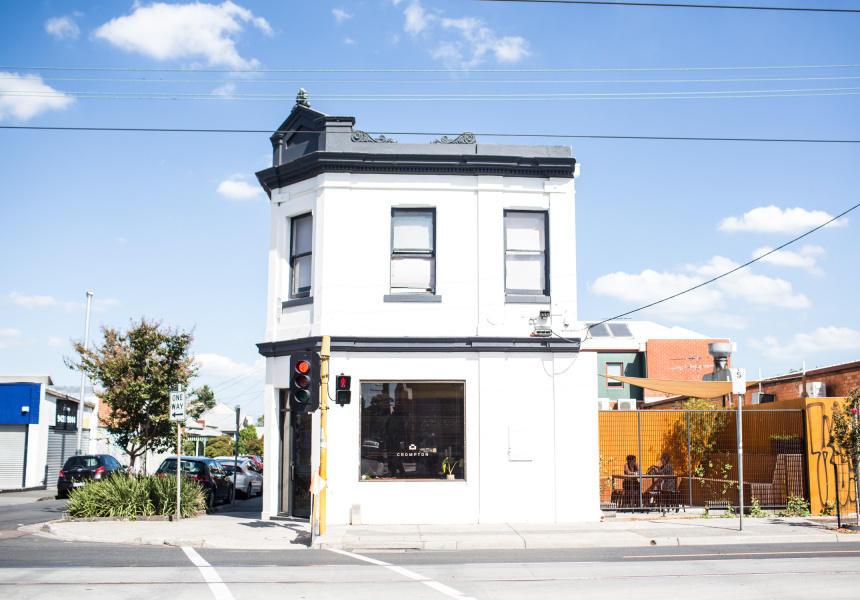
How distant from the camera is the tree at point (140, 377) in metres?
18.6

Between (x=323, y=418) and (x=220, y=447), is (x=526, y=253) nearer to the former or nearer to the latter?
(x=323, y=418)

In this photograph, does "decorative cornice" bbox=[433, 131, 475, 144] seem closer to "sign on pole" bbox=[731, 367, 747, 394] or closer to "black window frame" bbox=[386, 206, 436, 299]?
"black window frame" bbox=[386, 206, 436, 299]

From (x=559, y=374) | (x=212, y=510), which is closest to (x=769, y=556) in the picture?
(x=559, y=374)

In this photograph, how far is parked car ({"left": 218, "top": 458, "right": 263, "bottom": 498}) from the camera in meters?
25.2

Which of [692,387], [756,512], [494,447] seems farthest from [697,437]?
[494,447]

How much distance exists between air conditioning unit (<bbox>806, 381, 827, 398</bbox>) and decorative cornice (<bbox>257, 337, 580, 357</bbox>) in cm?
663

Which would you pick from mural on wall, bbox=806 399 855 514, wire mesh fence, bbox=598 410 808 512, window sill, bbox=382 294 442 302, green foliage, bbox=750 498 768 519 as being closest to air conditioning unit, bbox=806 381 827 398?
wire mesh fence, bbox=598 410 808 512

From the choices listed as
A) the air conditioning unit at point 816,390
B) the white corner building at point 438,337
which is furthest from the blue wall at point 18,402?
the air conditioning unit at point 816,390

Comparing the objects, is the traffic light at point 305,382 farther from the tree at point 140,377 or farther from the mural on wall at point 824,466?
the mural on wall at point 824,466

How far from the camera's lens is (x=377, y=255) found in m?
15.7

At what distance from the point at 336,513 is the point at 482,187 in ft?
23.9

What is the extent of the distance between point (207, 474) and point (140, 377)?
3.46 metres

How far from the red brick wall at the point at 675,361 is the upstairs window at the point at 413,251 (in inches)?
1073

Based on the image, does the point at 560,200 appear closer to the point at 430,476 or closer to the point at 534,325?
the point at 534,325
